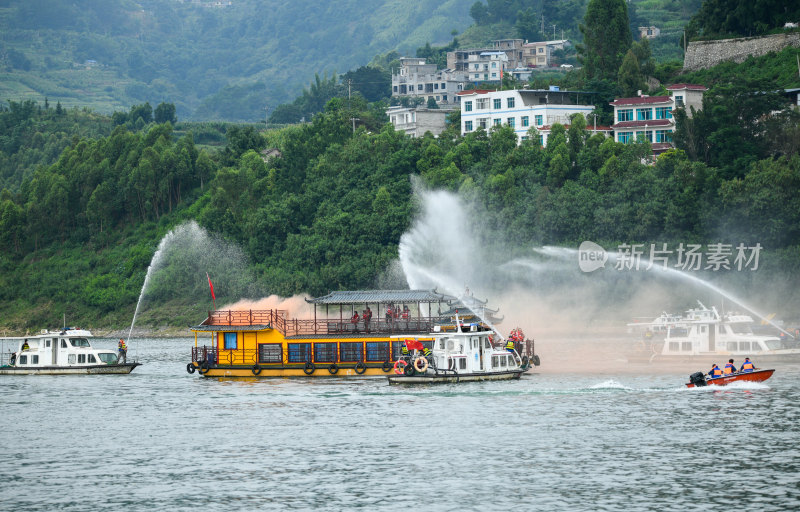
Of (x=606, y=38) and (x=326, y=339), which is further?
(x=606, y=38)

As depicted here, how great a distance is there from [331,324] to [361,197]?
237 feet

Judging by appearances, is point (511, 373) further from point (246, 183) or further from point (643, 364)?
point (246, 183)

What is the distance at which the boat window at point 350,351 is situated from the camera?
8112cm

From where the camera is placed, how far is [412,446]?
55.4m

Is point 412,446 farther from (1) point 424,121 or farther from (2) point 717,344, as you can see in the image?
(1) point 424,121

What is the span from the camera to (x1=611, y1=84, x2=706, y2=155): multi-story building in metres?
152

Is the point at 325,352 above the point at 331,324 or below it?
below

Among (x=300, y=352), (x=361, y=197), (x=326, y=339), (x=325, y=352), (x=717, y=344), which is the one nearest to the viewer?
(x=326, y=339)

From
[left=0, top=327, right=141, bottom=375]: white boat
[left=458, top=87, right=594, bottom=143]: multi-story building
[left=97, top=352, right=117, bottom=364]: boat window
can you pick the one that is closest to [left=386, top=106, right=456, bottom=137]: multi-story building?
[left=458, top=87, right=594, bottom=143]: multi-story building

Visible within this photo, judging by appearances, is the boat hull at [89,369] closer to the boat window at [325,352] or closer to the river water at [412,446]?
the river water at [412,446]

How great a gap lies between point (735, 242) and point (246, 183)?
7229 cm

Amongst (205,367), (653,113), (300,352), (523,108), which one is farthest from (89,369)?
(653,113)

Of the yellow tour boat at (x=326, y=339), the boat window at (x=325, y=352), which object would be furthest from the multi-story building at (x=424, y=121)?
the boat window at (x=325, y=352)

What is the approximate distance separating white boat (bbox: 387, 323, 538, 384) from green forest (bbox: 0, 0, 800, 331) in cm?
5150
